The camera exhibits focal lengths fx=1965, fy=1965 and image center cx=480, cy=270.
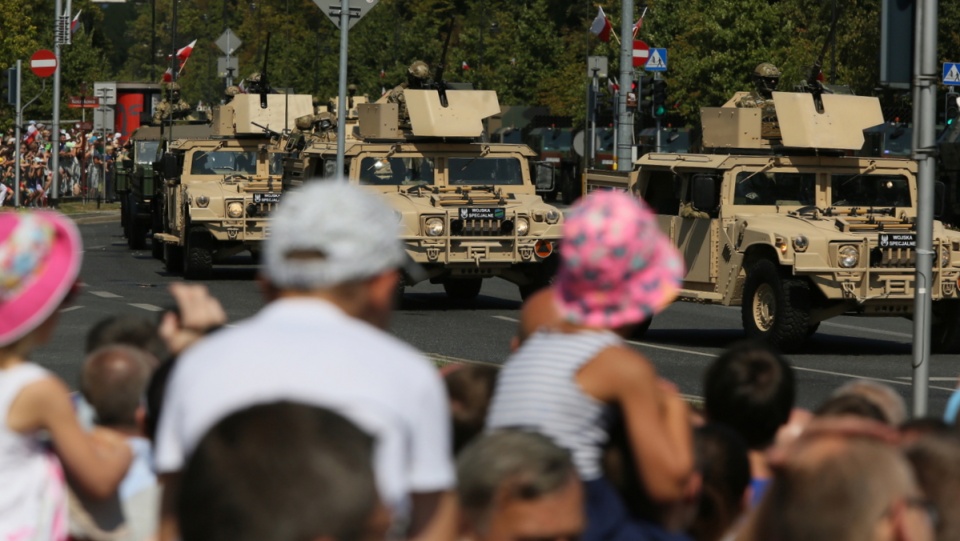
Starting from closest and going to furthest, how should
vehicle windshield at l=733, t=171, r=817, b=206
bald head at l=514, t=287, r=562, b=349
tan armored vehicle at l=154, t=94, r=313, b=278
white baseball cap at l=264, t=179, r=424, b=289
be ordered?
white baseball cap at l=264, t=179, r=424, b=289 < bald head at l=514, t=287, r=562, b=349 < vehicle windshield at l=733, t=171, r=817, b=206 < tan armored vehicle at l=154, t=94, r=313, b=278

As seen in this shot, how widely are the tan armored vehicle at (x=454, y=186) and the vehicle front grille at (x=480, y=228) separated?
0.4 inches

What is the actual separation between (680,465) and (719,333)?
49.2ft

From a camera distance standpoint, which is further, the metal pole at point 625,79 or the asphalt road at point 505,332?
the metal pole at point 625,79

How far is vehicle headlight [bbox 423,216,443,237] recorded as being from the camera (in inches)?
770

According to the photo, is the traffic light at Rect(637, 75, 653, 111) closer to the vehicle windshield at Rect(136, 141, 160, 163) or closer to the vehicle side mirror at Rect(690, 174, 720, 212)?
the vehicle windshield at Rect(136, 141, 160, 163)

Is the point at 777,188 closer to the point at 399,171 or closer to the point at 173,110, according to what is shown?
the point at 399,171

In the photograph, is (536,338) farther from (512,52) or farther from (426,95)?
(512,52)

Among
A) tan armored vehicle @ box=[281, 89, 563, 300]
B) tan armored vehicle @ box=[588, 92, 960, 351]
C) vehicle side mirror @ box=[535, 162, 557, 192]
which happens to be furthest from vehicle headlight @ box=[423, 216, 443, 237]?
vehicle side mirror @ box=[535, 162, 557, 192]

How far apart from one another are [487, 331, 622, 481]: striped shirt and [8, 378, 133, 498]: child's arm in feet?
2.77

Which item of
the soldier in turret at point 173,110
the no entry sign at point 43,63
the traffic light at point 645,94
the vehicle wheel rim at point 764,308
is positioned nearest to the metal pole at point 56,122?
the no entry sign at point 43,63

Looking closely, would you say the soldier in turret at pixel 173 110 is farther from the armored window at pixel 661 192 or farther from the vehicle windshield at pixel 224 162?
the armored window at pixel 661 192

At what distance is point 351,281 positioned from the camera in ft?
11.3

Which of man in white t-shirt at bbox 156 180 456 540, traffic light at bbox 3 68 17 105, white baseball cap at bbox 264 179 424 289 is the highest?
traffic light at bbox 3 68 17 105

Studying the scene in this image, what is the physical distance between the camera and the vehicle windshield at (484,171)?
824 inches
